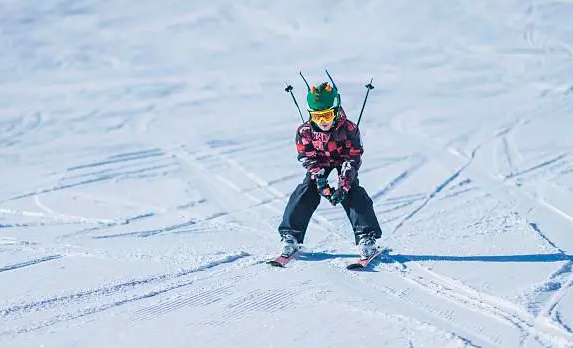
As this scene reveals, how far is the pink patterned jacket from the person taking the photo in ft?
18.0

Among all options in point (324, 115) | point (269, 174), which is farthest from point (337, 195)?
point (269, 174)

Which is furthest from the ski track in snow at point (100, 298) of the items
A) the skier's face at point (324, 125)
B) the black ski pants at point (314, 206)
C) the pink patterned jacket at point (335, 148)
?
the skier's face at point (324, 125)

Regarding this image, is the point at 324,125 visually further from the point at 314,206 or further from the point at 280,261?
the point at 280,261

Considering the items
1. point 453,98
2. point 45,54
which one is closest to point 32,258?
point 453,98

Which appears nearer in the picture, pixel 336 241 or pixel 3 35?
pixel 336 241

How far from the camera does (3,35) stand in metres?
16.0

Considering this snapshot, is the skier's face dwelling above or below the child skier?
above

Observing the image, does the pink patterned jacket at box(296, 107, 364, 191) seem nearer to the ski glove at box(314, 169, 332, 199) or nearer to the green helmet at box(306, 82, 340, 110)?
the ski glove at box(314, 169, 332, 199)

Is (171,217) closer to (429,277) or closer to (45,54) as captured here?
(429,277)

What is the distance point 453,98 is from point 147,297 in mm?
7601

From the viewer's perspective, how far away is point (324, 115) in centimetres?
544

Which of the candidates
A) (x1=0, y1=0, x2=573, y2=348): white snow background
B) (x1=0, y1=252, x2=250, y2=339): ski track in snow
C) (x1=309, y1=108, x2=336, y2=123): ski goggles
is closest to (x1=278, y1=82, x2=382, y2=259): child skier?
(x1=309, y1=108, x2=336, y2=123): ski goggles

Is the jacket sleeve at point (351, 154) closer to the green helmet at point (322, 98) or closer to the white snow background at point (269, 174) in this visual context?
the green helmet at point (322, 98)

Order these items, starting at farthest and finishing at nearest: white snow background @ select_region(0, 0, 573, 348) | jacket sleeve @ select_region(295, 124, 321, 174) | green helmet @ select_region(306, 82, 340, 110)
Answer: jacket sleeve @ select_region(295, 124, 321, 174)
green helmet @ select_region(306, 82, 340, 110)
white snow background @ select_region(0, 0, 573, 348)
